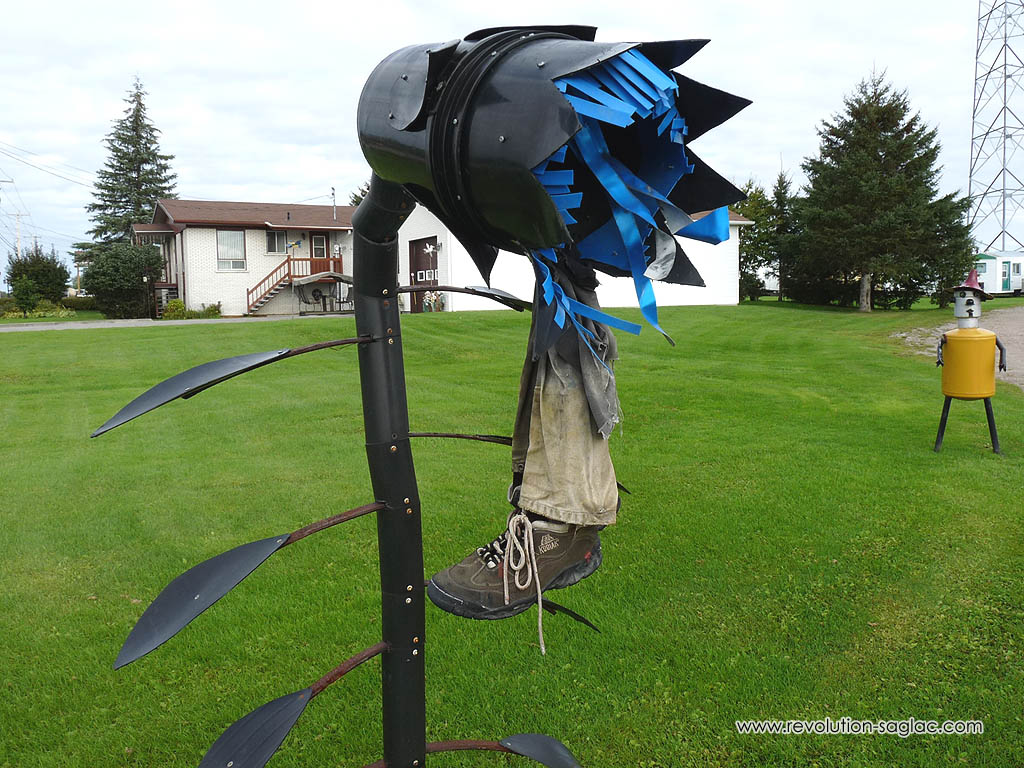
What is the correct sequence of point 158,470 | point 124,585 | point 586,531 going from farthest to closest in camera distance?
point 158,470
point 124,585
point 586,531

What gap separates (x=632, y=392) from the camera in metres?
10.1

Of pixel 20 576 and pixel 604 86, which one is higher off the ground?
pixel 604 86

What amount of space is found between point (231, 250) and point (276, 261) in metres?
1.89

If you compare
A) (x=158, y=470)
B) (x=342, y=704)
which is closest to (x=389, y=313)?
(x=342, y=704)

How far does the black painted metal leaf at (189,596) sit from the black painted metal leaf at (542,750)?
2.97 ft

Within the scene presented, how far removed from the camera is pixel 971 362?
6.74 metres

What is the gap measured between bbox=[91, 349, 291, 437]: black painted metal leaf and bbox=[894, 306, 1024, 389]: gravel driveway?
40.9ft

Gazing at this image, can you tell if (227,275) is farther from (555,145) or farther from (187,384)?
(555,145)

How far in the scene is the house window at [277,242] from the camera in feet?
112

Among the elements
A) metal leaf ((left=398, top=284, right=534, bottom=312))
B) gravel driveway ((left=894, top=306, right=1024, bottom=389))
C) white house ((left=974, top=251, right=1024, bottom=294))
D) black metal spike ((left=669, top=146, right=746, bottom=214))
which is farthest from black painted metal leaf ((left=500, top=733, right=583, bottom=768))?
white house ((left=974, top=251, right=1024, bottom=294))

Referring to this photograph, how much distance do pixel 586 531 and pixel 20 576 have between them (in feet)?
13.2

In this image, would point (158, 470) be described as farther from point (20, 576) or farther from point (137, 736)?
point (137, 736)

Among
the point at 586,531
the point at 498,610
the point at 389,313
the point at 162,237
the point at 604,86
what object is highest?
the point at 162,237

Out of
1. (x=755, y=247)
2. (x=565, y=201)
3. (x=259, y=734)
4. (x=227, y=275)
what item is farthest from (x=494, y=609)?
(x=755, y=247)
